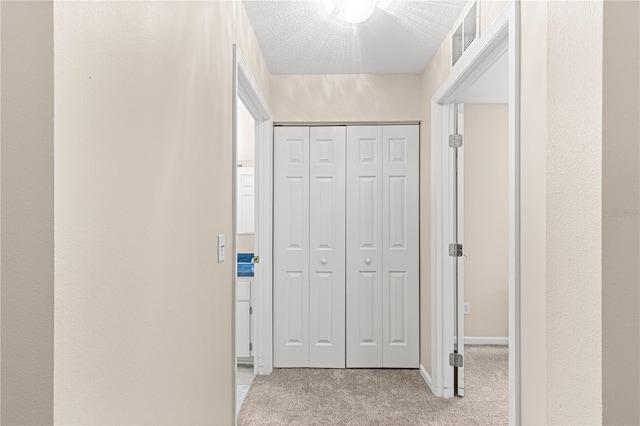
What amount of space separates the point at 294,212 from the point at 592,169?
7.71 ft

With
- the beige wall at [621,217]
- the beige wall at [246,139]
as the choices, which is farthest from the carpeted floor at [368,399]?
the beige wall at [246,139]

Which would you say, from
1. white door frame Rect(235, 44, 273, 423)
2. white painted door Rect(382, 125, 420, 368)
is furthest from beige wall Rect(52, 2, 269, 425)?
white painted door Rect(382, 125, 420, 368)

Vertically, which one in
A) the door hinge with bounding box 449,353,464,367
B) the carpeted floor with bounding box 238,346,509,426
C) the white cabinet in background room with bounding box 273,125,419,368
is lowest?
the carpeted floor with bounding box 238,346,509,426

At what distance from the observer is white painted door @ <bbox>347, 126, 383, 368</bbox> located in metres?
3.16

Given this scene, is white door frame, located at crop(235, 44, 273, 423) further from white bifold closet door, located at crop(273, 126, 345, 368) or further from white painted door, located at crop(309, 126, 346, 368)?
white painted door, located at crop(309, 126, 346, 368)

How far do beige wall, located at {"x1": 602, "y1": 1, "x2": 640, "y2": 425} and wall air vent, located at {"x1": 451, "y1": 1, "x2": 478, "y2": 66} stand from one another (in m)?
1.03

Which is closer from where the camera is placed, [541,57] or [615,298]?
[615,298]

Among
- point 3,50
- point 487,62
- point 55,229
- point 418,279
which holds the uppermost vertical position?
point 487,62

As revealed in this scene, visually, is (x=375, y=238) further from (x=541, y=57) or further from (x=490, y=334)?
(x=541, y=57)

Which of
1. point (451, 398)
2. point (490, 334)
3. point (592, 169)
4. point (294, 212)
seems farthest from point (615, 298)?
point (490, 334)

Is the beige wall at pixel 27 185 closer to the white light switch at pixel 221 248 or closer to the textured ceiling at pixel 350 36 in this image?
the white light switch at pixel 221 248

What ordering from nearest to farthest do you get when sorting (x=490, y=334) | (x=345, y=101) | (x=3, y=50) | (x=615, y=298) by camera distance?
(x=3, y=50), (x=615, y=298), (x=345, y=101), (x=490, y=334)

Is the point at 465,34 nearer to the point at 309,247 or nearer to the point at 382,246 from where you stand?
the point at 382,246

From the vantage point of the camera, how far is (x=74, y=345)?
2.34ft
